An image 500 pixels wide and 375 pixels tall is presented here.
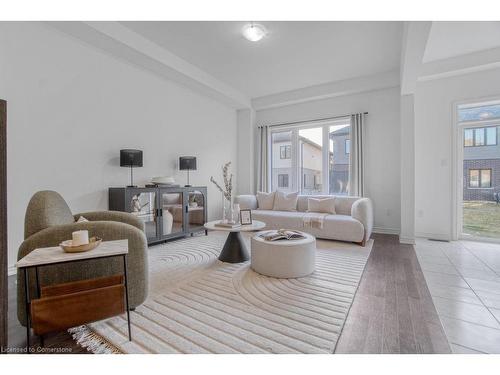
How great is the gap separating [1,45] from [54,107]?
25.6 inches

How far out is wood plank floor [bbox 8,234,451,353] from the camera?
1387mm

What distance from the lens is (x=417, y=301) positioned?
1.93 meters

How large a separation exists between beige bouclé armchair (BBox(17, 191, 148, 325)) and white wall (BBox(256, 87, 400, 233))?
4.20 meters

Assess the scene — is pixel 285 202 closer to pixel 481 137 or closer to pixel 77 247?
pixel 481 137

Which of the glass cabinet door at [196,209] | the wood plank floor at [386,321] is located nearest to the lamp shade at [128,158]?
the glass cabinet door at [196,209]

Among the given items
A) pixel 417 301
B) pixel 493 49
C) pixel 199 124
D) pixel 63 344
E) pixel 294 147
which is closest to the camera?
pixel 63 344

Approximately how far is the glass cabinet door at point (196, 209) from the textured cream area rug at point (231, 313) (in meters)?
1.31

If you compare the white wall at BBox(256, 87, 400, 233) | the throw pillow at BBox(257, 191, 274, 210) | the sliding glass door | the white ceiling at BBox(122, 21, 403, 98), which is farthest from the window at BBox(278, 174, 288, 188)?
the white ceiling at BBox(122, 21, 403, 98)

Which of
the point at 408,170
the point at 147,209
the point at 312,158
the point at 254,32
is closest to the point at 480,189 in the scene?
the point at 408,170

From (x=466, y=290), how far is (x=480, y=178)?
269 centimetres

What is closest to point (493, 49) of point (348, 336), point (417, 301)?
point (417, 301)
